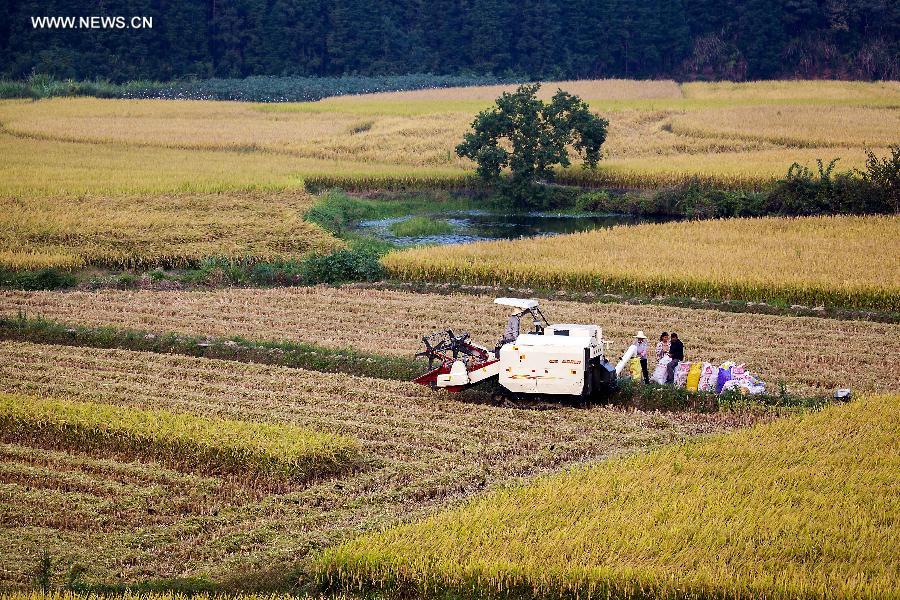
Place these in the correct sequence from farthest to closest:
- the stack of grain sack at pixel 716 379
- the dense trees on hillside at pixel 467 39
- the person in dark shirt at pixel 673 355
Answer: the dense trees on hillside at pixel 467 39 < the person in dark shirt at pixel 673 355 < the stack of grain sack at pixel 716 379

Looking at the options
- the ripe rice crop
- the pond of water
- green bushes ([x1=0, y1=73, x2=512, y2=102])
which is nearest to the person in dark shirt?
the ripe rice crop

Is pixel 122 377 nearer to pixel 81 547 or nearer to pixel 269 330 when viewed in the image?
pixel 269 330

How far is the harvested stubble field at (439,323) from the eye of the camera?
21703 mm

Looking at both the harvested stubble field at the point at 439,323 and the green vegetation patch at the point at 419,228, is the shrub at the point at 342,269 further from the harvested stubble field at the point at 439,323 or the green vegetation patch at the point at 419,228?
the green vegetation patch at the point at 419,228

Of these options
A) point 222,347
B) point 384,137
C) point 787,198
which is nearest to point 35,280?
point 222,347

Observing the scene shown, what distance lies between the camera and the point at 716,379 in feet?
64.2

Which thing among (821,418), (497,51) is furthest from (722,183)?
(497,51)

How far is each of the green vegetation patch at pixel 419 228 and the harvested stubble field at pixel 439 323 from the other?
33.5 feet

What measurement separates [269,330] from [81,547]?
450 inches

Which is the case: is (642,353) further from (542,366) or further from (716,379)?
(542,366)

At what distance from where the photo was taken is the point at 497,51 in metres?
95.2

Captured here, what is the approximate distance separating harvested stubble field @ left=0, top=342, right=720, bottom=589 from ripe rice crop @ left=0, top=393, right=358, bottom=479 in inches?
15.7

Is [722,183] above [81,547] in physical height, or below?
above

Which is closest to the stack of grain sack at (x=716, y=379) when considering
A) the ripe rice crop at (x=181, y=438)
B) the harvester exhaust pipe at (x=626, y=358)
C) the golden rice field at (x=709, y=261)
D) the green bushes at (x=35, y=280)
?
the harvester exhaust pipe at (x=626, y=358)
